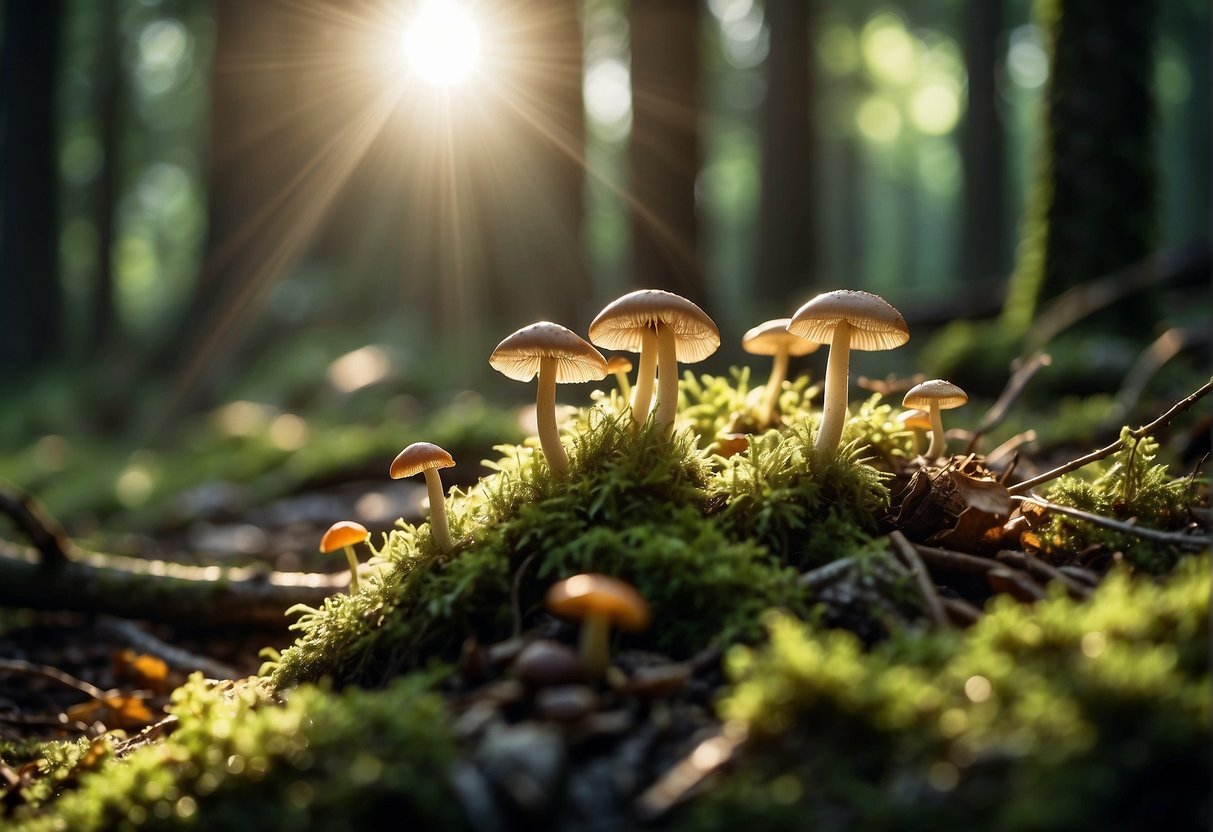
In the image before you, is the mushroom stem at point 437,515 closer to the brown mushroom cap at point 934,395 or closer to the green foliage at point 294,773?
the green foliage at point 294,773

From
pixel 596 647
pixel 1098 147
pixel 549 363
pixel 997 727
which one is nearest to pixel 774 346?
pixel 549 363

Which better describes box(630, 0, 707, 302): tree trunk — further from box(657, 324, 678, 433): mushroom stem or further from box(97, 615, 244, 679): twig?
box(657, 324, 678, 433): mushroom stem

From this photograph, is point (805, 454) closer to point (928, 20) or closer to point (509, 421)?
point (509, 421)

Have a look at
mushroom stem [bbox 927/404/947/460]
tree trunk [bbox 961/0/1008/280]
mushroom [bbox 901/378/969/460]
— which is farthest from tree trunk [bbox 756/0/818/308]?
mushroom [bbox 901/378/969/460]

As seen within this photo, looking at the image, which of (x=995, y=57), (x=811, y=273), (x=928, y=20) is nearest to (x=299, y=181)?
(x=811, y=273)

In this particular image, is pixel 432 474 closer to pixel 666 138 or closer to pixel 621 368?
pixel 621 368
